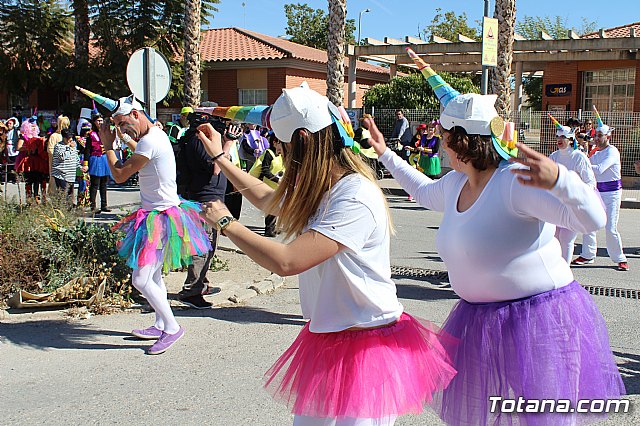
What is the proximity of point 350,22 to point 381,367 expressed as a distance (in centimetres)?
6001

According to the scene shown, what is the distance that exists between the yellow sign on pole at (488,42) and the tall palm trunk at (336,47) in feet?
21.7

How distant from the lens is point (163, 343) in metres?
5.46

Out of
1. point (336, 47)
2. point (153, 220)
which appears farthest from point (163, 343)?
point (336, 47)

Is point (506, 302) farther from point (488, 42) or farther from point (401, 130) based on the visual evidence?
point (401, 130)

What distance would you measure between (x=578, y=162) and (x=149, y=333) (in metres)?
5.22

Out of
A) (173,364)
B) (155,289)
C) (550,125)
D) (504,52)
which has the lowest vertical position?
(173,364)

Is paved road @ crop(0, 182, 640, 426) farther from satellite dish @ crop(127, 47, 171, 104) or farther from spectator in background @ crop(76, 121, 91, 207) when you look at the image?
spectator in background @ crop(76, 121, 91, 207)

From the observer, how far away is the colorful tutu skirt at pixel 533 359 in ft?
9.07

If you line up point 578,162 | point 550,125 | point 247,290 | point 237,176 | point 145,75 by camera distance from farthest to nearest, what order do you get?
point 550,125, point 145,75, point 578,162, point 247,290, point 237,176

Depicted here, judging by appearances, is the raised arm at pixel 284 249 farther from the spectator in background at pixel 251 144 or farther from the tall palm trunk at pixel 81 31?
the tall palm trunk at pixel 81 31

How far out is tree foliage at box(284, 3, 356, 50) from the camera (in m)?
58.1

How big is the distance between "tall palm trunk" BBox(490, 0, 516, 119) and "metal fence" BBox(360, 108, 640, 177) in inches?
56.1

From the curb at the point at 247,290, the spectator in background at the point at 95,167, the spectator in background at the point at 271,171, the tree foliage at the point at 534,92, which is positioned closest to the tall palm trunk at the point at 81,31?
the spectator in background at the point at 95,167

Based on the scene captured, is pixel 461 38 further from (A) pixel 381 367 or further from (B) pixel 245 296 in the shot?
(A) pixel 381 367
